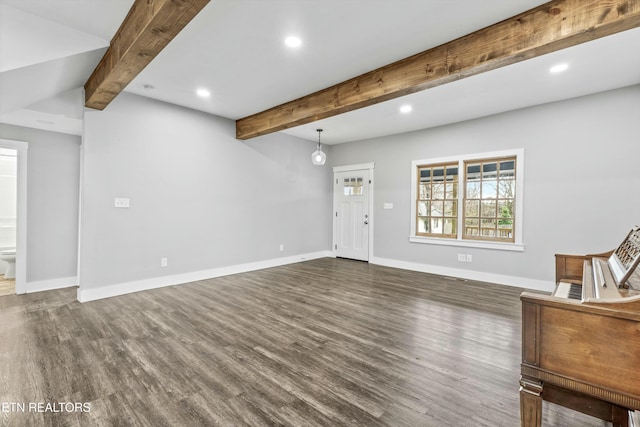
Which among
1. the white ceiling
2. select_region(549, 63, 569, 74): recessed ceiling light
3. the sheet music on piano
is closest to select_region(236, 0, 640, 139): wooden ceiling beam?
the white ceiling

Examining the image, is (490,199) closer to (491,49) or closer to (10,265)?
(491,49)

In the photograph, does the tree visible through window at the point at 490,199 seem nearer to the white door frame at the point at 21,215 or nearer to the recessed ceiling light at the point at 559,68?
the recessed ceiling light at the point at 559,68

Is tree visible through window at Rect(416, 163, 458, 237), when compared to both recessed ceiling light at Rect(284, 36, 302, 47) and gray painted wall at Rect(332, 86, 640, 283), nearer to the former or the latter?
gray painted wall at Rect(332, 86, 640, 283)

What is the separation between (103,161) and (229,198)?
1.88 m

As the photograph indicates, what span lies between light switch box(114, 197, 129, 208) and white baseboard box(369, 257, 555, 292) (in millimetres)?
4616

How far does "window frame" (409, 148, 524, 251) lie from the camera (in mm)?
4488

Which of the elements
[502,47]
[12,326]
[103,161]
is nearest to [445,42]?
[502,47]

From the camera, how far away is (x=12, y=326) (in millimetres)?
2893

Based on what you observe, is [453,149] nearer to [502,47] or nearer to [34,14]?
[502,47]

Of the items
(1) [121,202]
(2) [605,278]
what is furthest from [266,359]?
(1) [121,202]

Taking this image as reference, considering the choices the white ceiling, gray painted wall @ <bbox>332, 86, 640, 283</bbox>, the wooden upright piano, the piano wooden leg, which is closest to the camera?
the wooden upright piano

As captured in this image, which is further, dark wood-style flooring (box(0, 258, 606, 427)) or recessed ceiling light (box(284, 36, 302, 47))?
recessed ceiling light (box(284, 36, 302, 47))

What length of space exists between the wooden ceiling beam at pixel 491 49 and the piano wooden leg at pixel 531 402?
2318 millimetres

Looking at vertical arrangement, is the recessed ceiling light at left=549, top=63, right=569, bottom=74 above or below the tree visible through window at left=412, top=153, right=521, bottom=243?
above
